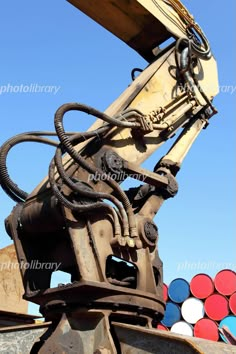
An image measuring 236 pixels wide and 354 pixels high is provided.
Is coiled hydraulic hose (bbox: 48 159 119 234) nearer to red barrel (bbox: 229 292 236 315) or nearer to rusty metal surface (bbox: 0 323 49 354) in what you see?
rusty metal surface (bbox: 0 323 49 354)

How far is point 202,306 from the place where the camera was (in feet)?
34.0

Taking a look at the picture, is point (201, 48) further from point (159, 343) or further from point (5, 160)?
point (159, 343)

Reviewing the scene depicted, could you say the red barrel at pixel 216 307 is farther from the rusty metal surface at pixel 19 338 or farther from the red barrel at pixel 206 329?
the rusty metal surface at pixel 19 338

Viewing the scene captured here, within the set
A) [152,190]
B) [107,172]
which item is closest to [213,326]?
[152,190]

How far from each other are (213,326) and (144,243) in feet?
21.5

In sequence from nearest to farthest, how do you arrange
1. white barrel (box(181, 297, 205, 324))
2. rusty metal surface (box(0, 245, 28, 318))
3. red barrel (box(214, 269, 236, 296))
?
rusty metal surface (box(0, 245, 28, 318)), white barrel (box(181, 297, 205, 324)), red barrel (box(214, 269, 236, 296))

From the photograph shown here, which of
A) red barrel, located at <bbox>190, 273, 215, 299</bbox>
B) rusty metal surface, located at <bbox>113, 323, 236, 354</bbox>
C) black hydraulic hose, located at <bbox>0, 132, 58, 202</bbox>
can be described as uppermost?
black hydraulic hose, located at <bbox>0, 132, 58, 202</bbox>

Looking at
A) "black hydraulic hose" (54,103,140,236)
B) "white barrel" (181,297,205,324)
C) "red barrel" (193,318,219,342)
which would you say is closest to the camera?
"black hydraulic hose" (54,103,140,236)

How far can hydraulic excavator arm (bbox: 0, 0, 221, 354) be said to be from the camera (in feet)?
12.4

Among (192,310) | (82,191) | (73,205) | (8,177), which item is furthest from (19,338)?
(192,310)

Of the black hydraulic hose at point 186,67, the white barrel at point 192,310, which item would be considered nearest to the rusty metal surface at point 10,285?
the white barrel at point 192,310

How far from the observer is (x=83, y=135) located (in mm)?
4117

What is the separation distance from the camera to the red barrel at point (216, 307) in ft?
33.2

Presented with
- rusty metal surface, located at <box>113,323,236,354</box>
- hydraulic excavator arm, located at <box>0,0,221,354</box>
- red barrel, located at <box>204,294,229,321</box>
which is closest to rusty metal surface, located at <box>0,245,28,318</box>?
red barrel, located at <box>204,294,229,321</box>
